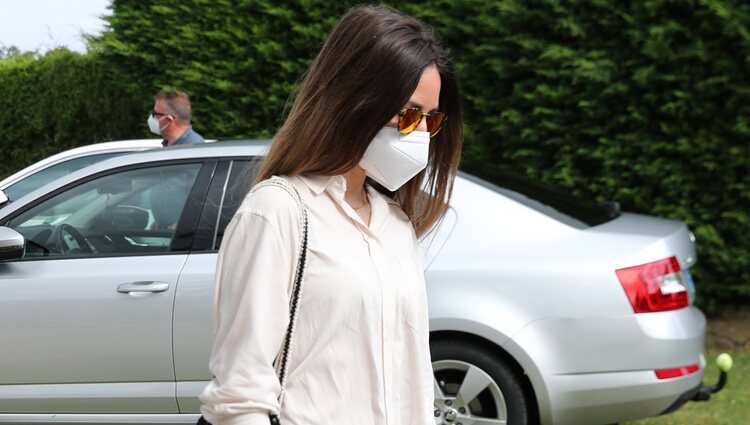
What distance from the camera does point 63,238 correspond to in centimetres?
480

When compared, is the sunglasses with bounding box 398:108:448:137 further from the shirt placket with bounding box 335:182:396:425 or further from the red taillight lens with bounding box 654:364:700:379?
the red taillight lens with bounding box 654:364:700:379

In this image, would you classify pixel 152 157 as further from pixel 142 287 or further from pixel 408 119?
pixel 408 119

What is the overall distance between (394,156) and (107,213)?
312 centimetres

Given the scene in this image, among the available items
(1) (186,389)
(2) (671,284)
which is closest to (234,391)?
(1) (186,389)

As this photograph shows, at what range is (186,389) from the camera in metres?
4.46

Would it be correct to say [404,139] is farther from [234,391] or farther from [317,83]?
[234,391]

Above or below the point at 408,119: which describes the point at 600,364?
below

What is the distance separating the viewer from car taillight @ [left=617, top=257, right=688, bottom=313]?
4402 mm

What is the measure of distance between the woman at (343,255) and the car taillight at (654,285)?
2523 mm

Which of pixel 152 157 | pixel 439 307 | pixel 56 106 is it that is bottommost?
pixel 56 106

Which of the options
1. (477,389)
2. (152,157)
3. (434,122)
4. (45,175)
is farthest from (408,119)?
(45,175)

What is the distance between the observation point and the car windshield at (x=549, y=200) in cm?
A: 478

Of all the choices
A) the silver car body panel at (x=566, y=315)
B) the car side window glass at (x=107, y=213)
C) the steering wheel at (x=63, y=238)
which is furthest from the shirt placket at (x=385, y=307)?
the steering wheel at (x=63, y=238)

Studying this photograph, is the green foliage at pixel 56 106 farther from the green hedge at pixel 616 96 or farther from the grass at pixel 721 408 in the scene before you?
the grass at pixel 721 408
